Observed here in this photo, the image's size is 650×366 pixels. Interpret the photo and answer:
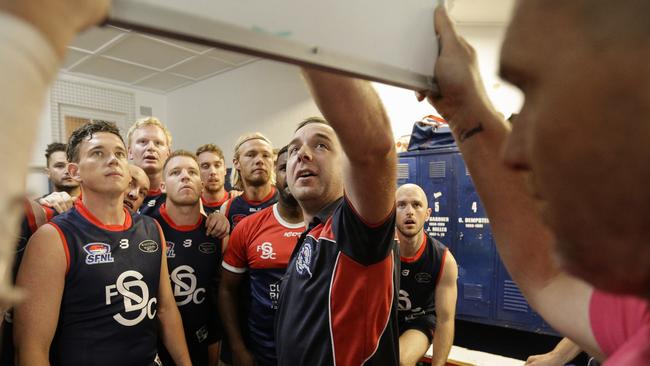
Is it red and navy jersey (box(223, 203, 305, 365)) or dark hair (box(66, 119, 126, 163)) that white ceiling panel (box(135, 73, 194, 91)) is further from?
red and navy jersey (box(223, 203, 305, 365))

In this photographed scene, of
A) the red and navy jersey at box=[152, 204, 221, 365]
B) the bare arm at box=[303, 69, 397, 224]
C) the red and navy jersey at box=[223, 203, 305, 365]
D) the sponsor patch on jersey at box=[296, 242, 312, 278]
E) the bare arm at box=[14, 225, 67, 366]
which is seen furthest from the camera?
Result: the red and navy jersey at box=[152, 204, 221, 365]

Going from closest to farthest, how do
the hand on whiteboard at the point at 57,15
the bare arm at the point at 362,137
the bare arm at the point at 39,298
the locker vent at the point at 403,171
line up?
the hand on whiteboard at the point at 57,15 < the bare arm at the point at 362,137 < the bare arm at the point at 39,298 < the locker vent at the point at 403,171

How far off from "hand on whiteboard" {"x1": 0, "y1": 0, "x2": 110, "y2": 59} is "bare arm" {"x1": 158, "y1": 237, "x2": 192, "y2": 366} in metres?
1.92

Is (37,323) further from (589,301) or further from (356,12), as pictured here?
(589,301)

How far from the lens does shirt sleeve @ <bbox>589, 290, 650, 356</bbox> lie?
1.92 feet

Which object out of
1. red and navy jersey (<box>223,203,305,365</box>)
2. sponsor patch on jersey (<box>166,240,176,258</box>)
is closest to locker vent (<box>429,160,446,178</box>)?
red and navy jersey (<box>223,203,305,365</box>)

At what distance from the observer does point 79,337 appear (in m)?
1.67

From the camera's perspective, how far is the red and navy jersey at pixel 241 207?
3.21 m

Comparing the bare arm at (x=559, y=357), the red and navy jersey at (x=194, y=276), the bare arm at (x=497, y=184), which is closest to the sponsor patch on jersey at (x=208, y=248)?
the red and navy jersey at (x=194, y=276)

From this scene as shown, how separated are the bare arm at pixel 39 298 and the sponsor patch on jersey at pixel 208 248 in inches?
37.1

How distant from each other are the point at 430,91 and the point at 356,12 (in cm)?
26

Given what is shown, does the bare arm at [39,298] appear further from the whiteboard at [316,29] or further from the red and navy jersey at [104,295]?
the whiteboard at [316,29]

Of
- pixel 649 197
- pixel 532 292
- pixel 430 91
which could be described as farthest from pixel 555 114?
pixel 532 292

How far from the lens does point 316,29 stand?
588 millimetres
